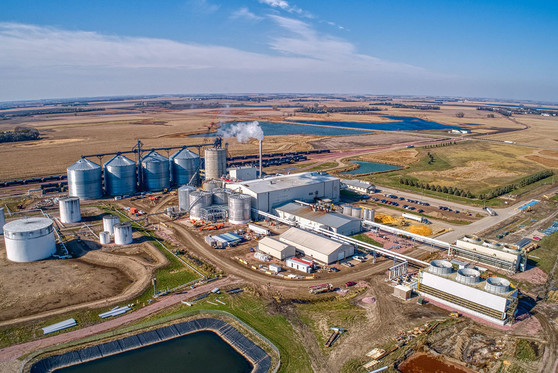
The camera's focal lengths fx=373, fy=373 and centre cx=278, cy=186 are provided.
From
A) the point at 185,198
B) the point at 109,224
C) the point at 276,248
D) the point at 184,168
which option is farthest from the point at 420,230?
the point at 184,168

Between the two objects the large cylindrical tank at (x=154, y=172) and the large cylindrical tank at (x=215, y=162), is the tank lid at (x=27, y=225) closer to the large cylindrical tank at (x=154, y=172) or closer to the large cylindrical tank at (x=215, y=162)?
the large cylindrical tank at (x=154, y=172)

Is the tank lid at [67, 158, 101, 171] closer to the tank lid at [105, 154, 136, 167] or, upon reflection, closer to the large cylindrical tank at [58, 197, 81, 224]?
the tank lid at [105, 154, 136, 167]

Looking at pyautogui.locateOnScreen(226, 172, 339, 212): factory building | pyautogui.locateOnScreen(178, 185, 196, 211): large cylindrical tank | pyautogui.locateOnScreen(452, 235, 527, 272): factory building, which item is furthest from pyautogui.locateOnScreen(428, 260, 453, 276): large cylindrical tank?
pyautogui.locateOnScreen(178, 185, 196, 211): large cylindrical tank

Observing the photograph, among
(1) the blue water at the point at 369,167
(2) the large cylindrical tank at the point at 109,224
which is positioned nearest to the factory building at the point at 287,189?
(2) the large cylindrical tank at the point at 109,224

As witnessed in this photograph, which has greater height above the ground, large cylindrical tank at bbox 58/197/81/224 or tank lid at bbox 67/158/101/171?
tank lid at bbox 67/158/101/171

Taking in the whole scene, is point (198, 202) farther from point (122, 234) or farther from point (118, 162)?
point (118, 162)

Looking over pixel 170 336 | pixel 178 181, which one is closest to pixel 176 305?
pixel 170 336
